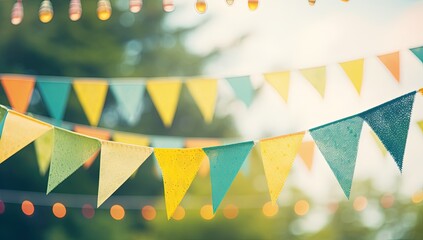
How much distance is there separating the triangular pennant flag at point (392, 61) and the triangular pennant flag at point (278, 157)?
1022 millimetres

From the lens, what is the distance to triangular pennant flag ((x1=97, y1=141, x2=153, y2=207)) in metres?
3.42

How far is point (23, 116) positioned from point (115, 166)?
38 centimetres

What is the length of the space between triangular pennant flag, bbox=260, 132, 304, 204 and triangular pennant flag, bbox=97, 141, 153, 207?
0.43 meters

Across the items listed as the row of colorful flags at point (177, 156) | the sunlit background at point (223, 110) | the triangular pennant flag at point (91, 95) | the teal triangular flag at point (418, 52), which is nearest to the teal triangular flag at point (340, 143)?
the row of colorful flags at point (177, 156)

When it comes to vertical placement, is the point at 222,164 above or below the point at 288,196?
below

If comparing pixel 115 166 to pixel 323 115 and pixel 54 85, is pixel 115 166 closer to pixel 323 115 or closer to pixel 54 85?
pixel 54 85

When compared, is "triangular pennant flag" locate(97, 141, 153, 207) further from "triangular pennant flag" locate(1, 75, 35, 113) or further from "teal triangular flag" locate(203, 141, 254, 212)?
"triangular pennant flag" locate(1, 75, 35, 113)

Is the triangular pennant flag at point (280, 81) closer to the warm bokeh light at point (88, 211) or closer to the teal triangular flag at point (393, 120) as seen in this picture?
the teal triangular flag at point (393, 120)

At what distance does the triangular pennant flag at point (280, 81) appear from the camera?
182 inches

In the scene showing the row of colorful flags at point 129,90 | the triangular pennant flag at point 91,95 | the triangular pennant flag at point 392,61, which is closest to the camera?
the triangular pennant flag at point 392,61

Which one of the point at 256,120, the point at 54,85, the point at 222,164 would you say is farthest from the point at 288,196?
the point at 222,164

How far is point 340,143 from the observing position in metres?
3.37

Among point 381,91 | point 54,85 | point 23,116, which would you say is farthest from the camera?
point 381,91

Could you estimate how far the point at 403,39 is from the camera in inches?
481
